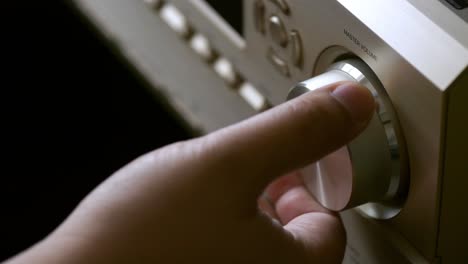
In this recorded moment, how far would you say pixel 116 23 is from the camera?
28.0 inches

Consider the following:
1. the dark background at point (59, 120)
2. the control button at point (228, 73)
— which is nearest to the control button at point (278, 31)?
the control button at point (228, 73)

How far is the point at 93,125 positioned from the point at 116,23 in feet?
0.78

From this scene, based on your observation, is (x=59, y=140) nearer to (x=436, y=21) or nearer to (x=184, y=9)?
(x=184, y=9)

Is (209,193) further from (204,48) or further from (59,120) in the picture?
(59,120)

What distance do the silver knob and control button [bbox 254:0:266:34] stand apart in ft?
0.20

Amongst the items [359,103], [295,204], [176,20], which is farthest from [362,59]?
[176,20]

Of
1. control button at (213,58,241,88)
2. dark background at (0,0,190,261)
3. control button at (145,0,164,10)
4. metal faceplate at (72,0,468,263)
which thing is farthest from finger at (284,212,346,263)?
dark background at (0,0,190,261)

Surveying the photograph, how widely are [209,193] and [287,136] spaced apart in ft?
0.15

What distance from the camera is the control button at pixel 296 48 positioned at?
40cm

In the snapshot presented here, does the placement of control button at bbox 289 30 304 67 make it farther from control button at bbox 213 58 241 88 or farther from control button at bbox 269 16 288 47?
control button at bbox 213 58 241 88

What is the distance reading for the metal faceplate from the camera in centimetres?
32

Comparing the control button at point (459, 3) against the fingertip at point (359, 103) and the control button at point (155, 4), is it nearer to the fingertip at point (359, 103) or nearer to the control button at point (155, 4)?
the fingertip at point (359, 103)

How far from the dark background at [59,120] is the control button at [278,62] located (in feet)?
1.37

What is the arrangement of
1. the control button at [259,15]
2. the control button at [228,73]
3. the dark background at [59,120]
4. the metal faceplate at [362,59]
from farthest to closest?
the dark background at [59,120] < the control button at [228,73] < the control button at [259,15] < the metal faceplate at [362,59]
